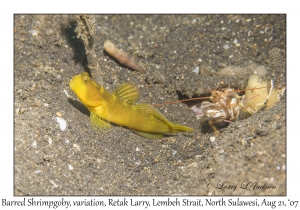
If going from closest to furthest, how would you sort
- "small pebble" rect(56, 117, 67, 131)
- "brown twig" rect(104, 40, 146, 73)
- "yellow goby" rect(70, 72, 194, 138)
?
"small pebble" rect(56, 117, 67, 131), "yellow goby" rect(70, 72, 194, 138), "brown twig" rect(104, 40, 146, 73)

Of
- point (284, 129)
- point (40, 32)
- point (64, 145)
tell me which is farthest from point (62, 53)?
point (284, 129)

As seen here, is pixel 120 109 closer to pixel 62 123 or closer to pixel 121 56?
pixel 62 123

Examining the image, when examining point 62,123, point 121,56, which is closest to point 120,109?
point 62,123

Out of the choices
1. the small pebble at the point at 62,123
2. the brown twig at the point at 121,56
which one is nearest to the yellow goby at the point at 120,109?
the small pebble at the point at 62,123

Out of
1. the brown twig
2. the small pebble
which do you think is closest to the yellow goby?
the small pebble

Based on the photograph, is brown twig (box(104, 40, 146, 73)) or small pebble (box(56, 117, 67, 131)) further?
brown twig (box(104, 40, 146, 73))

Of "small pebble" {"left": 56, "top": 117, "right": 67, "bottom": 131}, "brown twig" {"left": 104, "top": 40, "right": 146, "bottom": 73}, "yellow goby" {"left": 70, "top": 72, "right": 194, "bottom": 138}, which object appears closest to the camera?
"small pebble" {"left": 56, "top": 117, "right": 67, "bottom": 131}

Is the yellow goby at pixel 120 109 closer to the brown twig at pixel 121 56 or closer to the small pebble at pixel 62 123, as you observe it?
the small pebble at pixel 62 123

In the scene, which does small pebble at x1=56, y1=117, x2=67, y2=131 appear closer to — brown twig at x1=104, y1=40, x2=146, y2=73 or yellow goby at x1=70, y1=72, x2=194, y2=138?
yellow goby at x1=70, y1=72, x2=194, y2=138
